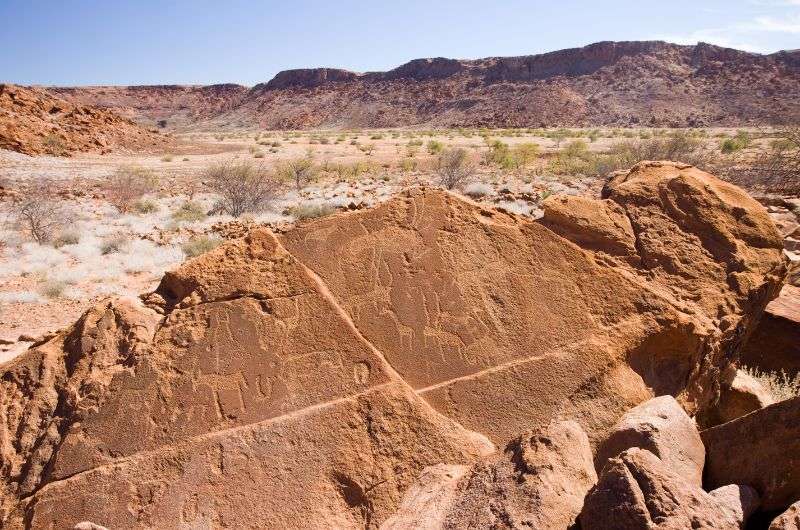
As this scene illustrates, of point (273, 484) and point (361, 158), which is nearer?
point (273, 484)

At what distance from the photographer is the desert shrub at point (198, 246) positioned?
38.7 ft

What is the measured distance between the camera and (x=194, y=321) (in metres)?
4.44

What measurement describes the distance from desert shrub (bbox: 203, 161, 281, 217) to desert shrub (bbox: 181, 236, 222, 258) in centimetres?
314

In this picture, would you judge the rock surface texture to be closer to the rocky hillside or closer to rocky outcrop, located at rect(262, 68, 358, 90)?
the rocky hillside

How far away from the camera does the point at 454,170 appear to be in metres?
20.3

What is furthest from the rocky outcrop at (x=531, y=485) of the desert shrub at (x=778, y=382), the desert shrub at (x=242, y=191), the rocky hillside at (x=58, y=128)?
the rocky hillside at (x=58, y=128)

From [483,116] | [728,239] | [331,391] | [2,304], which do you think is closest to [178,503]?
[331,391]

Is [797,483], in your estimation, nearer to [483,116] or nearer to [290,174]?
[290,174]

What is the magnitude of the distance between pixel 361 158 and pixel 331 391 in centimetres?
2644

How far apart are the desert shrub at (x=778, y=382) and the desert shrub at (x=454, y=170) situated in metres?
12.3

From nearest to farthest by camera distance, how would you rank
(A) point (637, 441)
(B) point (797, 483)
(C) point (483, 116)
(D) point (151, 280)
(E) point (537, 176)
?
(B) point (797, 483) → (A) point (637, 441) → (D) point (151, 280) → (E) point (537, 176) → (C) point (483, 116)

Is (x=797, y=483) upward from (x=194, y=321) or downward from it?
downward

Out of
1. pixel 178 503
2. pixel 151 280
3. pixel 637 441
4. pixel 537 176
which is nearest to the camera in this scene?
pixel 637 441

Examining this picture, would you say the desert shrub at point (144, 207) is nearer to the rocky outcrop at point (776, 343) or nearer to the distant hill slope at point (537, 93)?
the rocky outcrop at point (776, 343)
